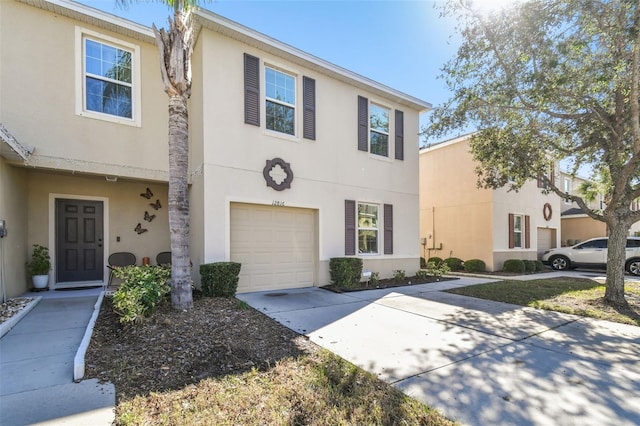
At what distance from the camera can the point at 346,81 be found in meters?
9.48

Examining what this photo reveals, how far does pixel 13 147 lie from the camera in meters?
5.43

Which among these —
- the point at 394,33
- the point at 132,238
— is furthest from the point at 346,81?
the point at 132,238

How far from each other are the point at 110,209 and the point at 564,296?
458 inches

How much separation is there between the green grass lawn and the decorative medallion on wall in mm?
5283

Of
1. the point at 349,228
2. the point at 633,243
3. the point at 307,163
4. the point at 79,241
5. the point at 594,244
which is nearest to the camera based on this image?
the point at 79,241

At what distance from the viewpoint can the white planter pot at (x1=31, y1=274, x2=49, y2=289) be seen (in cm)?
696

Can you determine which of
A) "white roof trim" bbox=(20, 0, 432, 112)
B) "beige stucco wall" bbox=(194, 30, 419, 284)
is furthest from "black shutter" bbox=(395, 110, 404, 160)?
"white roof trim" bbox=(20, 0, 432, 112)

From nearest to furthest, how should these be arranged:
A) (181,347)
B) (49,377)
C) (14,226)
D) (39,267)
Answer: (49,377) < (181,347) < (14,226) < (39,267)

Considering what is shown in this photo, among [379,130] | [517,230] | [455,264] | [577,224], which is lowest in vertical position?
[455,264]

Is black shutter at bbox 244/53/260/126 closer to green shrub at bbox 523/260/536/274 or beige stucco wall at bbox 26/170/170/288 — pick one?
beige stucco wall at bbox 26/170/170/288

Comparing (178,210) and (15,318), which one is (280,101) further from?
(15,318)

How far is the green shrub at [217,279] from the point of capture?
6.54m

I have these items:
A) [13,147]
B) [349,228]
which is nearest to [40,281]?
[13,147]

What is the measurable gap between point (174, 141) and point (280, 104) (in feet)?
12.1
